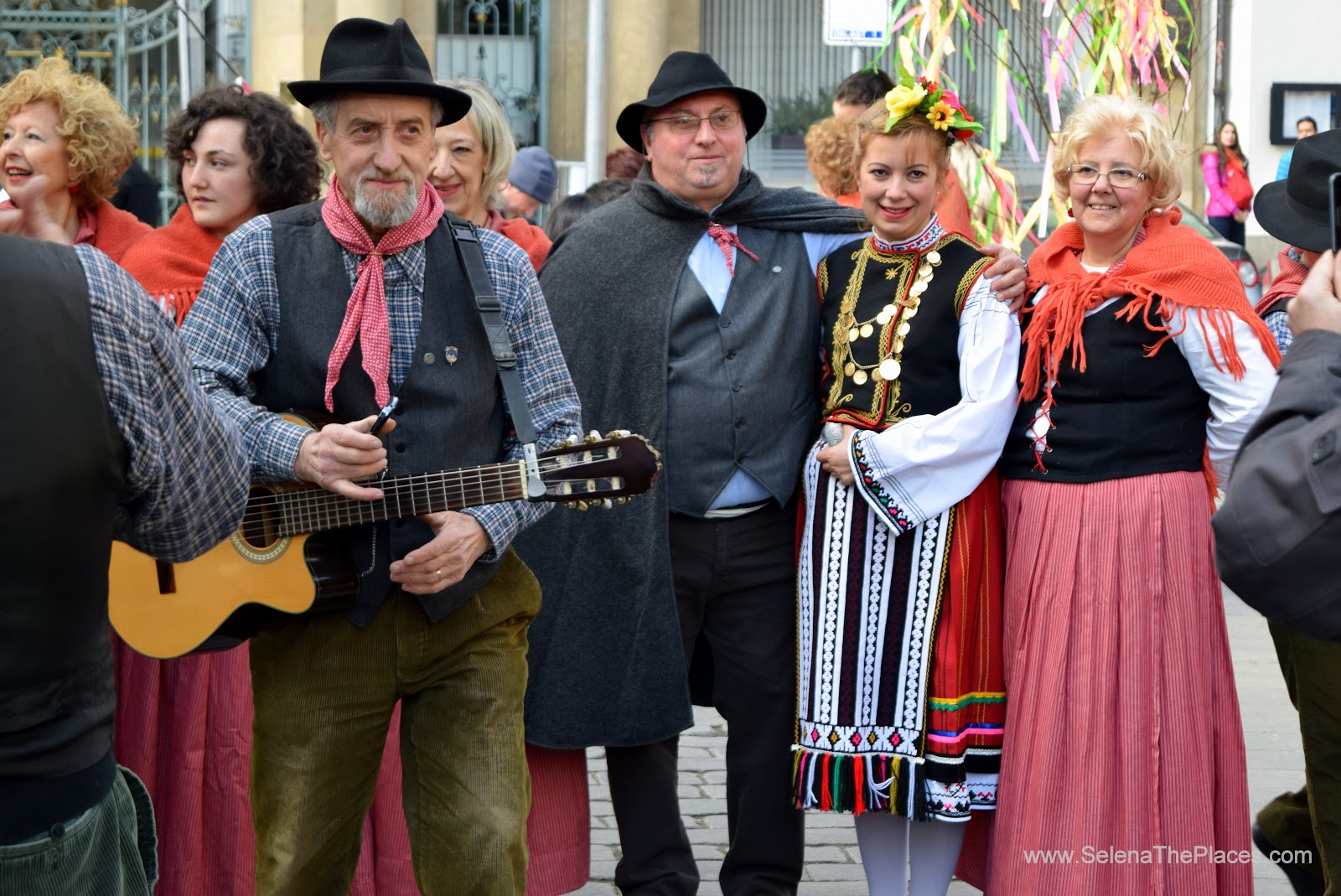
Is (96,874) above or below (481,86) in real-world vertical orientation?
below

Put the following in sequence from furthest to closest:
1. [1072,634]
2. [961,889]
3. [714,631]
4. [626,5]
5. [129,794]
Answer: [626,5] < [961,889] < [714,631] < [1072,634] < [129,794]

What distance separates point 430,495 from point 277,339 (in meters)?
0.50

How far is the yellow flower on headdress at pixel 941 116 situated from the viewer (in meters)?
4.41

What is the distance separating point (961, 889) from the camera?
5.07 metres

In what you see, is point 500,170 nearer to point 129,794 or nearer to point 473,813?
point 473,813

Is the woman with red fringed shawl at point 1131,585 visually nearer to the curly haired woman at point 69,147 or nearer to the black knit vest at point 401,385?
the black knit vest at point 401,385

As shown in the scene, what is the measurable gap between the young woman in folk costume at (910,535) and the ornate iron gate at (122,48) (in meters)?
8.31

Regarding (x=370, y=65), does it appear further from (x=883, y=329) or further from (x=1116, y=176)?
(x=1116, y=176)

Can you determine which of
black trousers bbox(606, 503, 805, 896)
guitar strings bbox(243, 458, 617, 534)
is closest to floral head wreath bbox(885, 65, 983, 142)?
black trousers bbox(606, 503, 805, 896)

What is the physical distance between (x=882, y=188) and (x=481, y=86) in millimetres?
1572

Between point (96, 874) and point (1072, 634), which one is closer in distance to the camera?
point (96, 874)

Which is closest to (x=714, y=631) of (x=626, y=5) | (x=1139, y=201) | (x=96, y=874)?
(x=1139, y=201)

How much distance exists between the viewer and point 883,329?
173 inches

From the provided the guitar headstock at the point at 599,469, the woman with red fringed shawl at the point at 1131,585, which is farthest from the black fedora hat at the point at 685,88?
the guitar headstock at the point at 599,469
